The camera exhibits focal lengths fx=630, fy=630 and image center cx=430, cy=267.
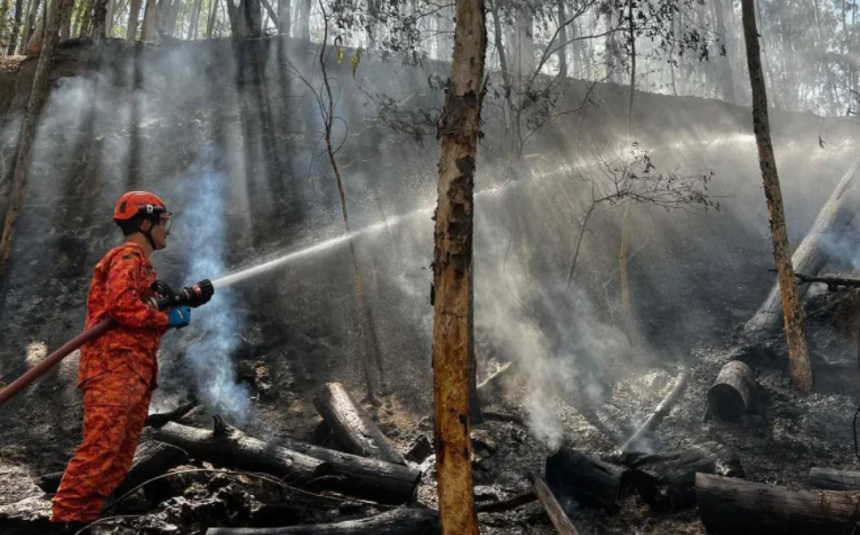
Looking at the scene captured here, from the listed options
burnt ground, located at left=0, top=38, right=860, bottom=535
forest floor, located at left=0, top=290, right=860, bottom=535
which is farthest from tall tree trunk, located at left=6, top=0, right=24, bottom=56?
forest floor, located at left=0, top=290, right=860, bottom=535

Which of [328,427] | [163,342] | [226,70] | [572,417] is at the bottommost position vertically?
[572,417]

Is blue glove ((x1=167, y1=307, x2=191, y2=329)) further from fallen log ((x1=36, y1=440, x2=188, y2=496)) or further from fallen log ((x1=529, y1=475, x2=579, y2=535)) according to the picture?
fallen log ((x1=529, y1=475, x2=579, y2=535))

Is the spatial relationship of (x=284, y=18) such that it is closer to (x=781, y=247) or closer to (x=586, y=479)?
(x=781, y=247)

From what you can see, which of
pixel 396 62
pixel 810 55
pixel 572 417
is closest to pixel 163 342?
pixel 572 417

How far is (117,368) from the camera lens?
189 inches

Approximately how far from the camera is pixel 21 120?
14.1 meters

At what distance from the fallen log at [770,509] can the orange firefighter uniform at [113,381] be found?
449 centimetres

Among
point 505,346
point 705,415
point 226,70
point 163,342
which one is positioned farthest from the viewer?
point 226,70

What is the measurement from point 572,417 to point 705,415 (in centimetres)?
176

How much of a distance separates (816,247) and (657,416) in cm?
618

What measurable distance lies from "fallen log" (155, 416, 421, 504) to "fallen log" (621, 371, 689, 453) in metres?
3.29

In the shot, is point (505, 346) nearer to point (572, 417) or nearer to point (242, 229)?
point (572, 417)

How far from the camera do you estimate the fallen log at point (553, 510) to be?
4.61m

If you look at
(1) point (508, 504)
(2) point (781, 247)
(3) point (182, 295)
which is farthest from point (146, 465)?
(2) point (781, 247)
